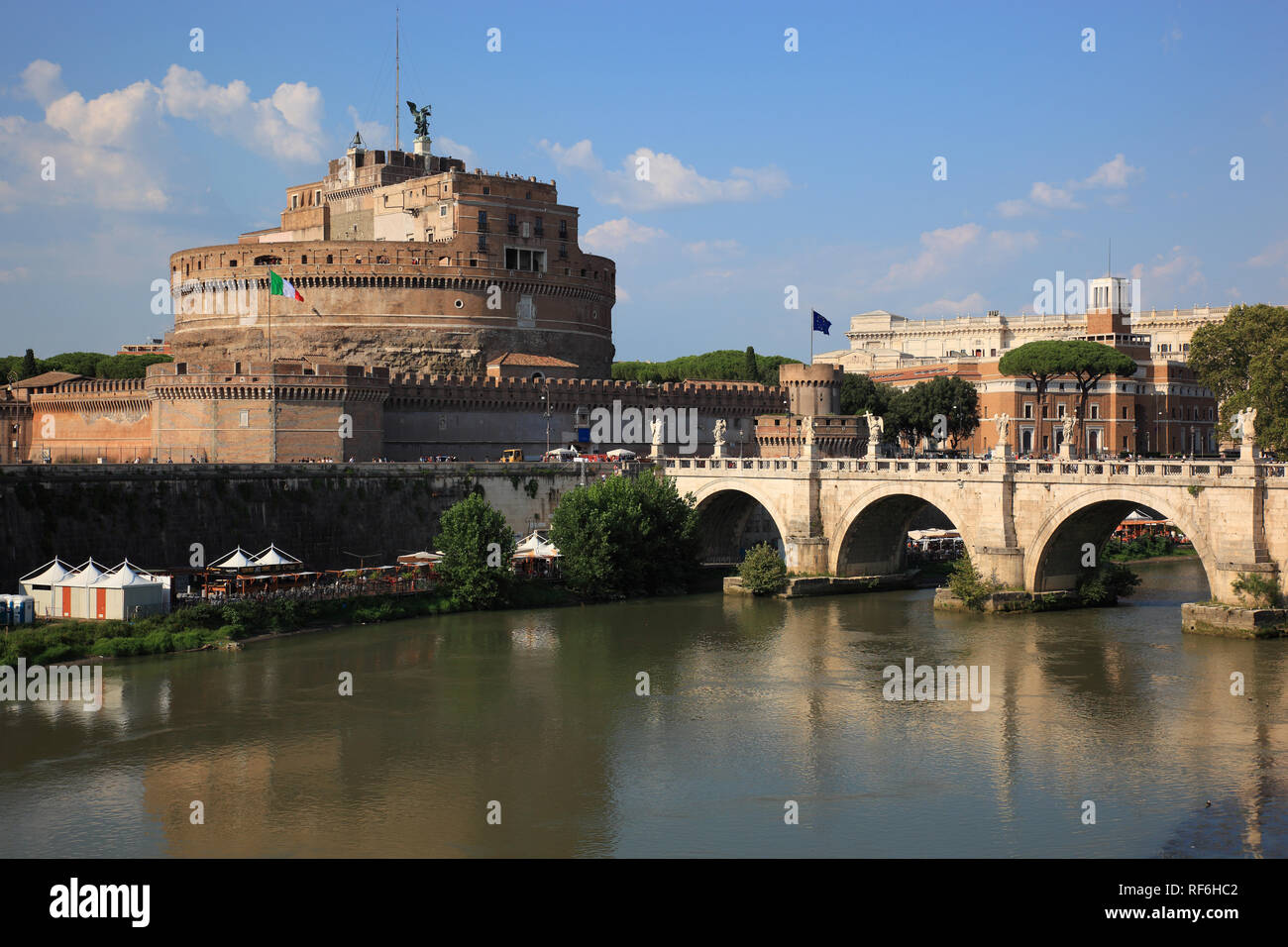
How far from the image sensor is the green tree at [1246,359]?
55875 millimetres

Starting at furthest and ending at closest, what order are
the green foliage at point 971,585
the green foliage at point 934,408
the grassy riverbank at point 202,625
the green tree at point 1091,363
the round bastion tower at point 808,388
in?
the green tree at point 1091,363, the green foliage at point 934,408, the round bastion tower at point 808,388, the green foliage at point 971,585, the grassy riverbank at point 202,625

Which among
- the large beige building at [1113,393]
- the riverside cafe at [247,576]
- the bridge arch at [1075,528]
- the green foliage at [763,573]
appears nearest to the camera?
the bridge arch at [1075,528]

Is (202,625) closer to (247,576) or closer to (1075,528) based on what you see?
(247,576)

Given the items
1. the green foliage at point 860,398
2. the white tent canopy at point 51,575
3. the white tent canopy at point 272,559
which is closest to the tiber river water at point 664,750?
the white tent canopy at point 272,559

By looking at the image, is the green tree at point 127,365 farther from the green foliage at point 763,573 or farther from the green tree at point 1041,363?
the green tree at point 1041,363

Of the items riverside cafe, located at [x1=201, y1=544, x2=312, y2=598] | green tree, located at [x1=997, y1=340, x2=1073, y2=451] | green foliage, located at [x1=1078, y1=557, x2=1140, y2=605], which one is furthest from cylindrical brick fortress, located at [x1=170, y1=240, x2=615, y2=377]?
green foliage, located at [x1=1078, y1=557, x2=1140, y2=605]

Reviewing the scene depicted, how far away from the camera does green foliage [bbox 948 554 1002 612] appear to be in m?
40.3

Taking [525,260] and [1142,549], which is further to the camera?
[525,260]

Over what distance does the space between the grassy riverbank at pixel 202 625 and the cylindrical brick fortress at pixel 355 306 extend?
2536 centimetres

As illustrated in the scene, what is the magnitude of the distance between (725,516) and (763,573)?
823 centimetres

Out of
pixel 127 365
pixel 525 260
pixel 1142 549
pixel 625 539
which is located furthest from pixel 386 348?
pixel 1142 549

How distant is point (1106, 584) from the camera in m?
41.8
